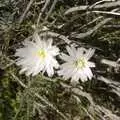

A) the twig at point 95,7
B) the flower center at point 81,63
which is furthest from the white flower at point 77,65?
the twig at point 95,7

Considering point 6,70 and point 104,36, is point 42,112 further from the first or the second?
point 104,36

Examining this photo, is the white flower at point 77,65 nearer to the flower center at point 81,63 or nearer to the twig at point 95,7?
the flower center at point 81,63

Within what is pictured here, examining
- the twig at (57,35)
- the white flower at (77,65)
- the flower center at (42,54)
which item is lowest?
the white flower at (77,65)

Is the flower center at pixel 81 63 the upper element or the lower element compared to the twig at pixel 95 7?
lower

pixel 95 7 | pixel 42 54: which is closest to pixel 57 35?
pixel 42 54

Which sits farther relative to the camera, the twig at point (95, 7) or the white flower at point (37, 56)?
the twig at point (95, 7)

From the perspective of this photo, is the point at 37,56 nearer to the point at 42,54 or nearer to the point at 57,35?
the point at 42,54

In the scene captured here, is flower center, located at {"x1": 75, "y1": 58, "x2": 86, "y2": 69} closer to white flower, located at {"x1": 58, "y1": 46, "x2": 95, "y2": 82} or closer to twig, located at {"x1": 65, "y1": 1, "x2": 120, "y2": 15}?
white flower, located at {"x1": 58, "y1": 46, "x2": 95, "y2": 82}
